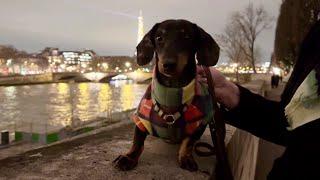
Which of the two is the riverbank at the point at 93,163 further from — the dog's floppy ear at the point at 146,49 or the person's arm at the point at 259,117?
the dog's floppy ear at the point at 146,49

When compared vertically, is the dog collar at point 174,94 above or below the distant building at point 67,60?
above

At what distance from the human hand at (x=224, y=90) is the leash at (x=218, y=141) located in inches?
1.5

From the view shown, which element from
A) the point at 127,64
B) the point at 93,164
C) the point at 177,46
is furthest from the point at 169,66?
the point at 127,64

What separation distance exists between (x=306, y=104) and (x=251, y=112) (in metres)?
0.77

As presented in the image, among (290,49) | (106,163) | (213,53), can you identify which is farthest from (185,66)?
(290,49)

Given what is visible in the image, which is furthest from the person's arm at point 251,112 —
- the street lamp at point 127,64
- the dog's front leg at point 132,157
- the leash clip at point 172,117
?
the street lamp at point 127,64

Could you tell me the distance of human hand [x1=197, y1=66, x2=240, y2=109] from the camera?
224cm

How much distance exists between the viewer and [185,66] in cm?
232

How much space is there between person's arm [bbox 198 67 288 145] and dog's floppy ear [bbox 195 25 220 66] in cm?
6

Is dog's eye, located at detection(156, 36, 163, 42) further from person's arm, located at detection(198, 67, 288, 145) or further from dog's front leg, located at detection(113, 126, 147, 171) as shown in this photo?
dog's front leg, located at detection(113, 126, 147, 171)

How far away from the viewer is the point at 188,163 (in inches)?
95.9

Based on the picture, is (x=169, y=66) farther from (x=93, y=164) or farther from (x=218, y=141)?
(x=93, y=164)

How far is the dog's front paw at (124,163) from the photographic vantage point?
2334 millimetres

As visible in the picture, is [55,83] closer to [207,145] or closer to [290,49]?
[290,49]
